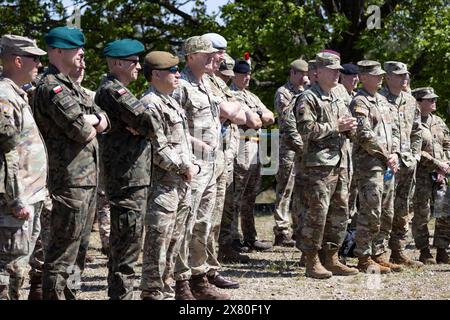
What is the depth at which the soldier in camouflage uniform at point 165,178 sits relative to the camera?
691 centimetres

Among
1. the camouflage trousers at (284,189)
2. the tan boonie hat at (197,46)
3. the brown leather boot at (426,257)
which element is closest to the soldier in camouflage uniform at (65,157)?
the tan boonie hat at (197,46)

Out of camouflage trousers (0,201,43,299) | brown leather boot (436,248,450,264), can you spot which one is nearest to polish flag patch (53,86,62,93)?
camouflage trousers (0,201,43,299)

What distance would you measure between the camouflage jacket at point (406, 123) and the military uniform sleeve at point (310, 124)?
121 centimetres

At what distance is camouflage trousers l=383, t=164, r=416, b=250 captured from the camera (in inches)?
Answer: 406

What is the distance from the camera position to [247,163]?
11.5 m

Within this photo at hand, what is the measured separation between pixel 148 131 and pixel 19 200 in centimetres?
121

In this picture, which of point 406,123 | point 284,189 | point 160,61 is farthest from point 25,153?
point 284,189

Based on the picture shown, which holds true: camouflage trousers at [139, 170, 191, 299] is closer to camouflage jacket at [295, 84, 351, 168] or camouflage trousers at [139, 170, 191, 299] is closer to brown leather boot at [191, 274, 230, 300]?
brown leather boot at [191, 274, 230, 300]

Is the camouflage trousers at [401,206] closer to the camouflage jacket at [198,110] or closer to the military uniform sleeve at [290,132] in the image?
the military uniform sleeve at [290,132]

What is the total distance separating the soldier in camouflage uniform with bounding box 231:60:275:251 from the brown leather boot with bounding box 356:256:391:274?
2002mm

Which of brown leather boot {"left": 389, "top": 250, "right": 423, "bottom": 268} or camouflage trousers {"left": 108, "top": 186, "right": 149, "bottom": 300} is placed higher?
camouflage trousers {"left": 108, "top": 186, "right": 149, "bottom": 300}

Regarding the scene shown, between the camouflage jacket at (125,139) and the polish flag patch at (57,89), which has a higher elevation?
the polish flag patch at (57,89)

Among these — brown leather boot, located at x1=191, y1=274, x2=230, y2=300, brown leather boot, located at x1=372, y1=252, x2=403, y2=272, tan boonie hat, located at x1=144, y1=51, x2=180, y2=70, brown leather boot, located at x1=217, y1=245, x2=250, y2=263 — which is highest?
tan boonie hat, located at x1=144, y1=51, x2=180, y2=70
